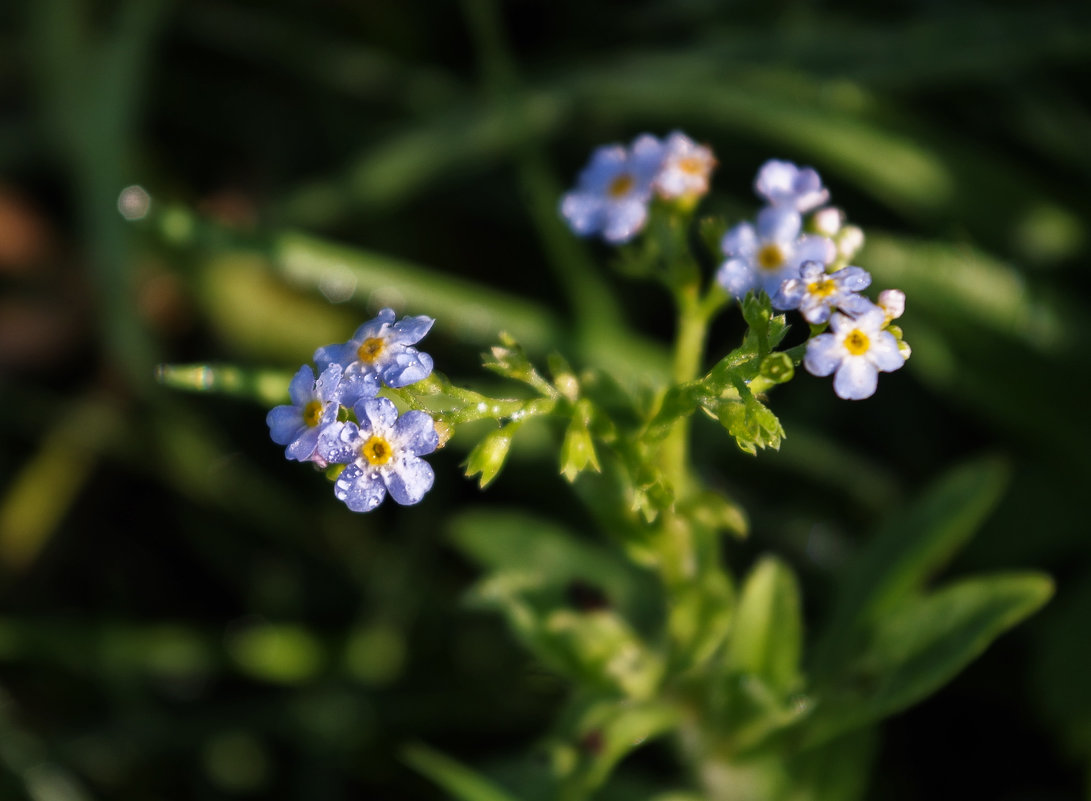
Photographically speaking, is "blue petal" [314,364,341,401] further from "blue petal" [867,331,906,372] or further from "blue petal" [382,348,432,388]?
"blue petal" [867,331,906,372]

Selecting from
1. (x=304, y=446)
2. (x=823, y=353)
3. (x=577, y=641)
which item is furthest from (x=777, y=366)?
(x=577, y=641)

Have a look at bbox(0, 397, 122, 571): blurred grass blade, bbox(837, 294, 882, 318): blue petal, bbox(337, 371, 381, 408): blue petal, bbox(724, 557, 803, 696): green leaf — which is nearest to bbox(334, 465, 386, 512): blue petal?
bbox(337, 371, 381, 408): blue petal

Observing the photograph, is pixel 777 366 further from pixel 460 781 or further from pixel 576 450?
pixel 460 781

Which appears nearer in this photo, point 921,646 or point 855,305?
point 855,305

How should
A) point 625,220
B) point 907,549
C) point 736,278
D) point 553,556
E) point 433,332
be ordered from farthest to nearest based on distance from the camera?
point 433,332
point 553,556
point 907,549
point 625,220
point 736,278

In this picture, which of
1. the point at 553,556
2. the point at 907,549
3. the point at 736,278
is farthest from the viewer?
the point at 553,556

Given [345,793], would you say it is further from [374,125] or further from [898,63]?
[898,63]
